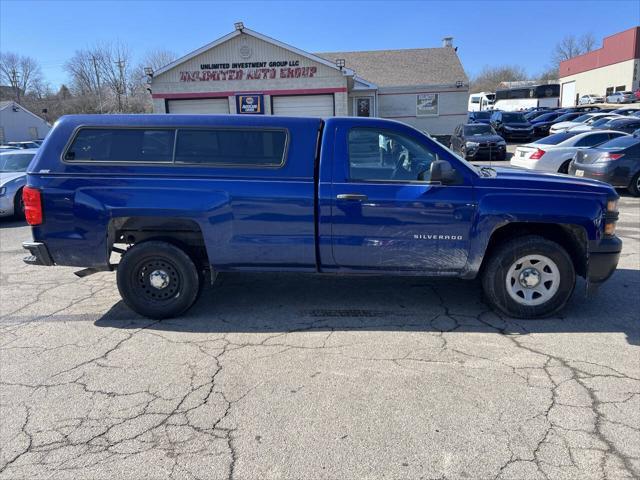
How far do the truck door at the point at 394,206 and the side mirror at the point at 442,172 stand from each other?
0.07 metres

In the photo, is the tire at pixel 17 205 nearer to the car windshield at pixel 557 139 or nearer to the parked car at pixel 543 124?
the car windshield at pixel 557 139

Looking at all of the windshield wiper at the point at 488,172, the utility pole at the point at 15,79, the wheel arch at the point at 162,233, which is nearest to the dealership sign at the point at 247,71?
the windshield wiper at the point at 488,172

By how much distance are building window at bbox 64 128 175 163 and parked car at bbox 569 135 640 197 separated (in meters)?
11.5

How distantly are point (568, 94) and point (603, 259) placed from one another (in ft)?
298

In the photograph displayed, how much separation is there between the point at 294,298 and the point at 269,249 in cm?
98

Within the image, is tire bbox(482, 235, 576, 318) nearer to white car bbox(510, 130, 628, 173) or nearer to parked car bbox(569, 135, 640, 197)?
parked car bbox(569, 135, 640, 197)

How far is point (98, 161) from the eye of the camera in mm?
4590

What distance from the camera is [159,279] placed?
478cm

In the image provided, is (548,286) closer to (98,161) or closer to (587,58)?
(98,161)

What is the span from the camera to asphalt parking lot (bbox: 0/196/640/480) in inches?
107

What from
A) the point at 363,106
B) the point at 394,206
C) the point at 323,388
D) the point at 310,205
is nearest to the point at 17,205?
the point at 310,205

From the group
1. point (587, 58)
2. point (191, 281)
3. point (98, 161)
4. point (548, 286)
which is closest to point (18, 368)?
point (191, 281)

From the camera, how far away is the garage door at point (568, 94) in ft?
259

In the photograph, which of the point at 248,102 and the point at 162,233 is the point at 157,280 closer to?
the point at 162,233
